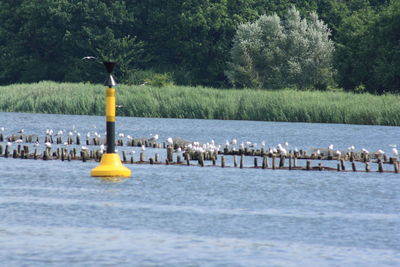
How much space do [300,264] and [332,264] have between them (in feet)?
2.09

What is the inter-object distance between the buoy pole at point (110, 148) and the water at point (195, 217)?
0.42 meters

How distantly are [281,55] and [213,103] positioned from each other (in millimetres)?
26229

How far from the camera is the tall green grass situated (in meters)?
66.4

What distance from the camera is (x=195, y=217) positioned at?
28.1 metres

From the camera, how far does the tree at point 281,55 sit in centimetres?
9525

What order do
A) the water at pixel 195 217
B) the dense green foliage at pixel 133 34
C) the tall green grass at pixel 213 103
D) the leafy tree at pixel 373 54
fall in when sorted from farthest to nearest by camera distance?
the dense green foliage at pixel 133 34, the leafy tree at pixel 373 54, the tall green grass at pixel 213 103, the water at pixel 195 217

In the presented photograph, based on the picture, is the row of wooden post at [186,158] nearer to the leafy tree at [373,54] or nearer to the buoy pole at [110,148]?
the buoy pole at [110,148]

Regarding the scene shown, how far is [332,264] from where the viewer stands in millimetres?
21938

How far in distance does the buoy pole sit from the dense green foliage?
65.9 metres

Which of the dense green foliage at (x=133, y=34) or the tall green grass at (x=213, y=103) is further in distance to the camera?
the dense green foliage at (x=133, y=34)

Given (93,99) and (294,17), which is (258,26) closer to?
(294,17)

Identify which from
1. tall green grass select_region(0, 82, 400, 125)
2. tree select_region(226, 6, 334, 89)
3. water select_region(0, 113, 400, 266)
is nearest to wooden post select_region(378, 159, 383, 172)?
water select_region(0, 113, 400, 266)

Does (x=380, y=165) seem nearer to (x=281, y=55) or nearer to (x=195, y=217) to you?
(x=195, y=217)

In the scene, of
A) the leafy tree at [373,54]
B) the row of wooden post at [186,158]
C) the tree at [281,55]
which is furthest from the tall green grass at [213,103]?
the row of wooden post at [186,158]
